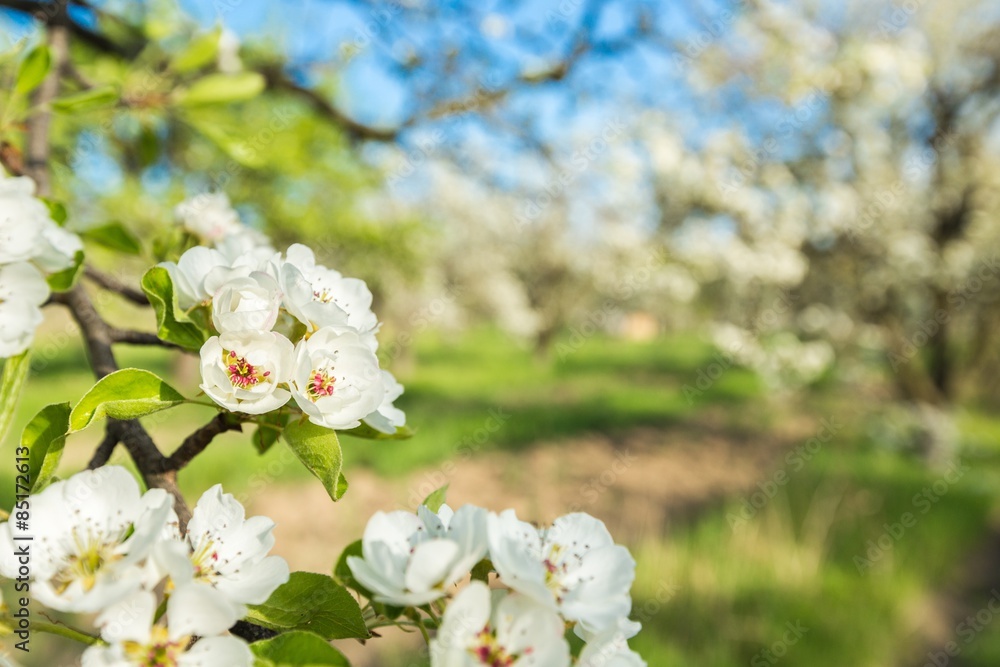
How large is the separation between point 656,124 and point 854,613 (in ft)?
12.3

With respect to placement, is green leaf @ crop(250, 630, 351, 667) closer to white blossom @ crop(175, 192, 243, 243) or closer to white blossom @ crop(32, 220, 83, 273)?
white blossom @ crop(32, 220, 83, 273)

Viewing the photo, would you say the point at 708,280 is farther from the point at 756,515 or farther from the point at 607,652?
the point at 607,652

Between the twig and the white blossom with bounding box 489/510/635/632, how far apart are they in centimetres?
22

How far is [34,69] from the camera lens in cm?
85

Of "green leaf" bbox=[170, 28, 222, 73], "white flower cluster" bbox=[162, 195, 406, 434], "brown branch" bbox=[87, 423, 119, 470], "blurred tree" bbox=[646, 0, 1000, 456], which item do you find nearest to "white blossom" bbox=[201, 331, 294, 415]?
"white flower cluster" bbox=[162, 195, 406, 434]

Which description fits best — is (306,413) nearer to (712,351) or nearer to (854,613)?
(854,613)

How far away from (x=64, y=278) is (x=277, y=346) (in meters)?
0.28

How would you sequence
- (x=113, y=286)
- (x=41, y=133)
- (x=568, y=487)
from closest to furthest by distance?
(x=113, y=286) < (x=41, y=133) < (x=568, y=487)

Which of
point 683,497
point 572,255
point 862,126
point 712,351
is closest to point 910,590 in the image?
point 683,497

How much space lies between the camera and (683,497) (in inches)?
215

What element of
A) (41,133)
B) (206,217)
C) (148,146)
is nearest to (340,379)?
(206,217)

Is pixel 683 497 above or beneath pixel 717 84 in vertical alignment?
beneath

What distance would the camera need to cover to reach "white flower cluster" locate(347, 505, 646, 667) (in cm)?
43

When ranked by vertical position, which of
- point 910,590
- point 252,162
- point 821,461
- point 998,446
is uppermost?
point 252,162
